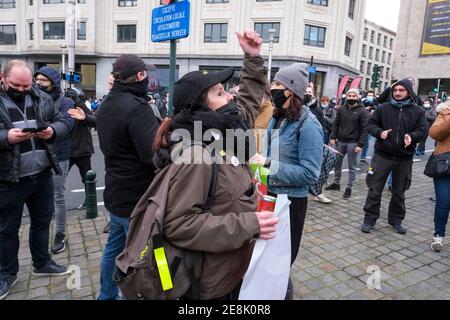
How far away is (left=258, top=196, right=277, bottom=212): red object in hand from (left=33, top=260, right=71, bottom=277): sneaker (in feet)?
9.14

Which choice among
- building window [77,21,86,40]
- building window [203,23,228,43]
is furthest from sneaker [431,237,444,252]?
building window [77,21,86,40]

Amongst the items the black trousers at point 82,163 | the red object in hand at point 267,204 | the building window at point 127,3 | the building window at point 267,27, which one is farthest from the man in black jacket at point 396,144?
the building window at point 127,3

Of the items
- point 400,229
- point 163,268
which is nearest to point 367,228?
point 400,229

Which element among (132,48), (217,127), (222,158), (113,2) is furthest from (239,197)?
(113,2)

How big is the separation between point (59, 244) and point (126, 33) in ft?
112

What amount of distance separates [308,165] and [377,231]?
3.19 m

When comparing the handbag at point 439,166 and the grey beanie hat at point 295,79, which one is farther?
the handbag at point 439,166

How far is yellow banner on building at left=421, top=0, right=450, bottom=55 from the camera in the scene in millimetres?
39500

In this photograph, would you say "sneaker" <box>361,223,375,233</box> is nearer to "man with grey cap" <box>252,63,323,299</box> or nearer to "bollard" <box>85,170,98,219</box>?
"man with grey cap" <box>252,63,323,299</box>

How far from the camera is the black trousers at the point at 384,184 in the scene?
499 cm

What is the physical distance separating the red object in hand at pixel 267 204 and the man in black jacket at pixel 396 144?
3706 millimetres

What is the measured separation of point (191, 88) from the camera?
179 cm

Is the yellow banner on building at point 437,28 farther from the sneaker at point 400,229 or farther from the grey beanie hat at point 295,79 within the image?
the grey beanie hat at point 295,79
